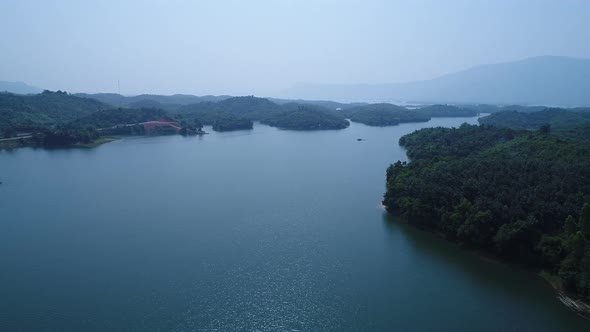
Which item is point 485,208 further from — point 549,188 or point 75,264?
point 75,264

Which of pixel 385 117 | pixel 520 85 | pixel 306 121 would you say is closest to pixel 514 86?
pixel 520 85

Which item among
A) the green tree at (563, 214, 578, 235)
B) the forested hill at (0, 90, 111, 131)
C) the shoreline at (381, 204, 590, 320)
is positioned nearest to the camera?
the shoreline at (381, 204, 590, 320)

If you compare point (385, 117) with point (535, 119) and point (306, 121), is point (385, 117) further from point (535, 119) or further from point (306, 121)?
point (535, 119)

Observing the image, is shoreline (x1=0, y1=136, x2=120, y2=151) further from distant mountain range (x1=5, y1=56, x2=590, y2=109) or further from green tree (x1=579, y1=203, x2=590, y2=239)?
distant mountain range (x1=5, y1=56, x2=590, y2=109)

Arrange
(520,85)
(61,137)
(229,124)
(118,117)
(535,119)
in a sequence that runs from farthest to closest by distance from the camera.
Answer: (520,85), (229,124), (535,119), (118,117), (61,137)

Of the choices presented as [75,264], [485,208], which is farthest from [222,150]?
[485,208]

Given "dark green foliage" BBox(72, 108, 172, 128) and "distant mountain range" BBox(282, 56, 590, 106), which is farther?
"distant mountain range" BBox(282, 56, 590, 106)

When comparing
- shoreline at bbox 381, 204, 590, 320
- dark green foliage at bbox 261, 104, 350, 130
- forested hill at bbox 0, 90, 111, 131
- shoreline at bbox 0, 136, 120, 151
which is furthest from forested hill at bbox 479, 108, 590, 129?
forested hill at bbox 0, 90, 111, 131
